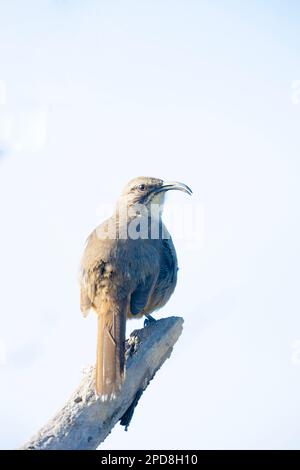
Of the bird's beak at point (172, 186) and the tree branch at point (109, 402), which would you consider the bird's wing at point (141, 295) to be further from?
the bird's beak at point (172, 186)

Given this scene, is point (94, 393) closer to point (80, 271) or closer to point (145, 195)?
point (80, 271)

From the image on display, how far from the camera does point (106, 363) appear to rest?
517cm

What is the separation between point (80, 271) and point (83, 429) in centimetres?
208

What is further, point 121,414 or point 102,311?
point 102,311

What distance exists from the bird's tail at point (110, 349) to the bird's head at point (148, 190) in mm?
1735

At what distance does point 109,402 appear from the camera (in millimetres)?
4801

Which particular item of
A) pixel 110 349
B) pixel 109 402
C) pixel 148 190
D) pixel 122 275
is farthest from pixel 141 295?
pixel 148 190

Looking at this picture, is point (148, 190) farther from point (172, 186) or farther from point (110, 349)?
point (110, 349)

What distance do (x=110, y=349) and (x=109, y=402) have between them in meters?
0.60

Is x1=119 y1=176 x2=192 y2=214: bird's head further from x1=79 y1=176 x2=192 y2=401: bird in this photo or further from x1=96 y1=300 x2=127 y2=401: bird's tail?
x1=96 y1=300 x2=127 y2=401: bird's tail

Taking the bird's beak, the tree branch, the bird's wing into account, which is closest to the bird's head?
the bird's beak

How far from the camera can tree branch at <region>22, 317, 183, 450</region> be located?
14.5 ft
